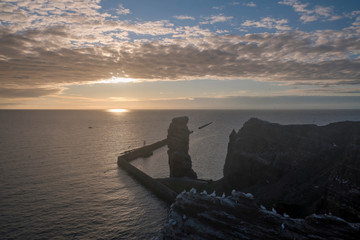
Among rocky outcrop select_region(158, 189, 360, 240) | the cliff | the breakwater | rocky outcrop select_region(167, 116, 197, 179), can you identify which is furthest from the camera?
rocky outcrop select_region(167, 116, 197, 179)

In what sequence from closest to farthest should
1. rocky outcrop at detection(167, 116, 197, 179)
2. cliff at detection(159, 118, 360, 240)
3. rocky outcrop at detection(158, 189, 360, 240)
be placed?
1. rocky outcrop at detection(158, 189, 360, 240)
2. cliff at detection(159, 118, 360, 240)
3. rocky outcrop at detection(167, 116, 197, 179)

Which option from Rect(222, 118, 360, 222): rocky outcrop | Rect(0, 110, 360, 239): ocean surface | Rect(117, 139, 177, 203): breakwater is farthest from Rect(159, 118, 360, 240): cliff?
Rect(0, 110, 360, 239): ocean surface

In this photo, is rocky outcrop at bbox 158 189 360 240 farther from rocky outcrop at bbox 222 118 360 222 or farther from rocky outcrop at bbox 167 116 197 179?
rocky outcrop at bbox 167 116 197 179

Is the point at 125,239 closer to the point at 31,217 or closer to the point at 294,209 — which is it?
the point at 31,217

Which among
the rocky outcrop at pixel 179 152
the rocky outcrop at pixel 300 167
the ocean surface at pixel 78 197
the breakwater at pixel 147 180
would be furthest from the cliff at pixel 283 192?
the rocky outcrop at pixel 179 152

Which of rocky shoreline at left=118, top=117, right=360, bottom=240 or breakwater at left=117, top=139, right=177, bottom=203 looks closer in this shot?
rocky shoreline at left=118, top=117, right=360, bottom=240

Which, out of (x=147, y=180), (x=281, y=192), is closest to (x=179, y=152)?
(x=147, y=180)

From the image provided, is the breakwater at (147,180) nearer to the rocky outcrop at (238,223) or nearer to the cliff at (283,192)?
the cliff at (283,192)

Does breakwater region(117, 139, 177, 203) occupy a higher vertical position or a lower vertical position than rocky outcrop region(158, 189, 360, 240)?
lower
